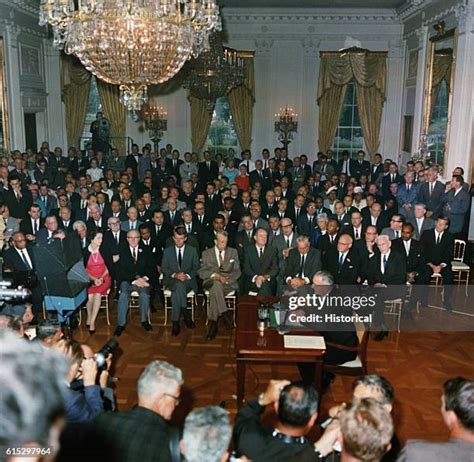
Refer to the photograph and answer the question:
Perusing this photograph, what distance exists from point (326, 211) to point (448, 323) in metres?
2.76

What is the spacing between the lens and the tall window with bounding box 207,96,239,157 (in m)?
16.3

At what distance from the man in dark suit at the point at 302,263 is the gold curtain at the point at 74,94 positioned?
35.1 feet

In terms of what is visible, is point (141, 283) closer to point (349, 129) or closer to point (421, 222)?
point (421, 222)

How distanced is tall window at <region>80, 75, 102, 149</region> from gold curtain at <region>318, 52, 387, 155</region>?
21.0 ft

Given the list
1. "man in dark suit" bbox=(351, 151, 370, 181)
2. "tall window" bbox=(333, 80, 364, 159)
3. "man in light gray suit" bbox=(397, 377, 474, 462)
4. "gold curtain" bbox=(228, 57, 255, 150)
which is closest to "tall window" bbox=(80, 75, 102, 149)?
"gold curtain" bbox=(228, 57, 255, 150)

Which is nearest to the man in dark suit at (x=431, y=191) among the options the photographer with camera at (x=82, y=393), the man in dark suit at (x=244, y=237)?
the man in dark suit at (x=244, y=237)

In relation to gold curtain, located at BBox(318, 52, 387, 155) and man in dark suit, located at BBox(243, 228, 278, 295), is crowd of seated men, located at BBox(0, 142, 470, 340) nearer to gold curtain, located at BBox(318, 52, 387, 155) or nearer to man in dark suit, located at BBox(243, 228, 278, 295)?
man in dark suit, located at BBox(243, 228, 278, 295)

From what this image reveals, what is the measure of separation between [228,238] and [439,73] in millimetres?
6526

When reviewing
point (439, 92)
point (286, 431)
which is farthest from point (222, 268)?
point (439, 92)

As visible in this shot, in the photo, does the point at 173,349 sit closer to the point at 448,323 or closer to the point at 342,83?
the point at 448,323

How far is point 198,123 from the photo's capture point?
1614 cm

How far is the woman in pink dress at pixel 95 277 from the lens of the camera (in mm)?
7164

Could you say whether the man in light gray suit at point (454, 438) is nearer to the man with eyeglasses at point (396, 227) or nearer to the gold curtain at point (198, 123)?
the man with eyeglasses at point (396, 227)

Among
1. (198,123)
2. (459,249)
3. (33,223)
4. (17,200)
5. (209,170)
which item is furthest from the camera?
(198,123)
